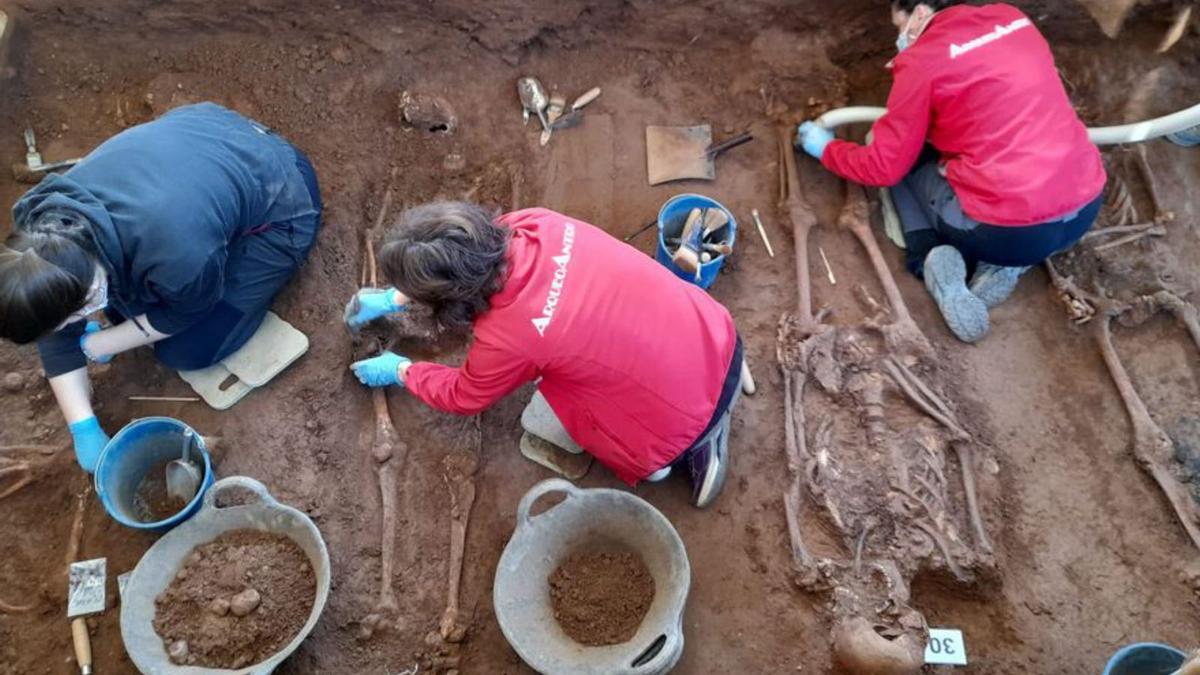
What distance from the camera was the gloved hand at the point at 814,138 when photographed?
14.1 feet

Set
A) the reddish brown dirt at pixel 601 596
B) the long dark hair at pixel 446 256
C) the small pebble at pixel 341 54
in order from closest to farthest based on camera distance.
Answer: the long dark hair at pixel 446 256 < the reddish brown dirt at pixel 601 596 < the small pebble at pixel 341 54

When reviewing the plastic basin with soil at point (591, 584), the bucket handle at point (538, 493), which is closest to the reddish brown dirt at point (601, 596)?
the plastic basin with soil at point (591, 584)

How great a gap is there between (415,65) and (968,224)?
306cm

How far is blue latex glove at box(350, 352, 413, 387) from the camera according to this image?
352 cm

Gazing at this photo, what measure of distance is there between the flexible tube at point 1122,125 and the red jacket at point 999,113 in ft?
0.98

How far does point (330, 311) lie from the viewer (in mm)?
3896

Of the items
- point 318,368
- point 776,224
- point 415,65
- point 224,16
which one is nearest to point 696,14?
point 776,224

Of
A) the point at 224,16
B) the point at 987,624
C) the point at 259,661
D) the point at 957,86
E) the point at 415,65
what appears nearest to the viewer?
the point at 259,661

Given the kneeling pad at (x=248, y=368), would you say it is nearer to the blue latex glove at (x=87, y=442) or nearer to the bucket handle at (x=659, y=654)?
the blue latex glove at (x=87, y=442)

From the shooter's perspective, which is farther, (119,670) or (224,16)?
(224,16)

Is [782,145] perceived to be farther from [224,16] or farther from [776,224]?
[224,16]

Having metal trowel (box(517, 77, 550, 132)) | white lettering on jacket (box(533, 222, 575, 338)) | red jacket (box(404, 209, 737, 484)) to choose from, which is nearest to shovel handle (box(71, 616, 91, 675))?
red jacket (box(404, 209, 737, 484))

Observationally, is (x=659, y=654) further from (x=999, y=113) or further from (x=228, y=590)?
(x=999, y=113)

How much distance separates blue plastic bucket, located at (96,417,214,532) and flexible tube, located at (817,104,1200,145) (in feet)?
11.5
